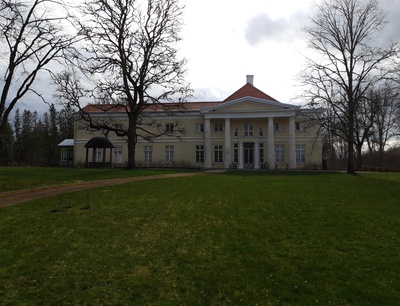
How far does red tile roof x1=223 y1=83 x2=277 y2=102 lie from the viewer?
4353 cm

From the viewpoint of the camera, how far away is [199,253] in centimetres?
704

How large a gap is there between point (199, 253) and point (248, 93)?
39.0 metres

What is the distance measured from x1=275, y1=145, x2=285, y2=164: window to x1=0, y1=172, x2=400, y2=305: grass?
30907 mm

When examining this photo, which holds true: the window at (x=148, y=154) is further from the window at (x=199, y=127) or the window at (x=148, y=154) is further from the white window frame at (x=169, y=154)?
the window at (x=199, y=127)

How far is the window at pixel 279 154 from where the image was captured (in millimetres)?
42625

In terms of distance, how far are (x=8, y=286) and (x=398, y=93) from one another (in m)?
29.3

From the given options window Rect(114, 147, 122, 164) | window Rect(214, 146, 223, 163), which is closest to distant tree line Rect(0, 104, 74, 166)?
window Rect(114, 147, 122, 164)

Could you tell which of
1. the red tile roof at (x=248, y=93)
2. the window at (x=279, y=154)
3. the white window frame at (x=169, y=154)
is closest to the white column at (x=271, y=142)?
the window at (x=279, y=154)

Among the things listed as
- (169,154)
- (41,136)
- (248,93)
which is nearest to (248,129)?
(248,93)

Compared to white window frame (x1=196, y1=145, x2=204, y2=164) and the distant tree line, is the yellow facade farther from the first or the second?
the distant tree line

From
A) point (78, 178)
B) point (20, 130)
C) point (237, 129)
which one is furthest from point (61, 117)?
point (78, 178)

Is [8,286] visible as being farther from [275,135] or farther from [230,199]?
[275,135]

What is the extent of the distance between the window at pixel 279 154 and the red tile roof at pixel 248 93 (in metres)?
6.24

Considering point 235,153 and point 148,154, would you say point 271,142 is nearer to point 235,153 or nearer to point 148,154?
point 235,153
